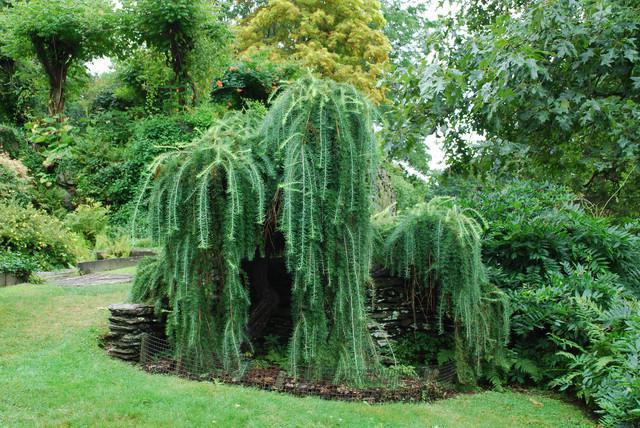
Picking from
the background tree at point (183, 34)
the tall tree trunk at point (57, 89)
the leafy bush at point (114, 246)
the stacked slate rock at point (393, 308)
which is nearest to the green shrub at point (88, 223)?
the leafy bush at point (114, 246)

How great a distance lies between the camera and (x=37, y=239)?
9.77m

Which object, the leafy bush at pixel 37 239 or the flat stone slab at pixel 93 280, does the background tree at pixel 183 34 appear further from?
the flat stone slab at pixel 93 280

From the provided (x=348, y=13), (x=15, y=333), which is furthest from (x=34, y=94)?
(x=15, y=333)

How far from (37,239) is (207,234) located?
6.68 m

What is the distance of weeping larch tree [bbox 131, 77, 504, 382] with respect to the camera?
4.56 metres

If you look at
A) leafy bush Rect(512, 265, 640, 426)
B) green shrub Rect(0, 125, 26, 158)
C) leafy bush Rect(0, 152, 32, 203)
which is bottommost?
leafy bush Rect(512, 265, 640, 426)

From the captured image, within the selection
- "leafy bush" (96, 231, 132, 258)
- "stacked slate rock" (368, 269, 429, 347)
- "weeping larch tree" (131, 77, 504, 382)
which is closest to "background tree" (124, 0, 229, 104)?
"leafy bush" (96, 231, 132, 258)

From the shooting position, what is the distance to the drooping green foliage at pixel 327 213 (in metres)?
4.56

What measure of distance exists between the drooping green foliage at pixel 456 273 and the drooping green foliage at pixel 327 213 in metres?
0.87

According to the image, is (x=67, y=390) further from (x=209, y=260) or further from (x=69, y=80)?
(x=69, y=80)

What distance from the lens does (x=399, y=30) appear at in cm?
2527

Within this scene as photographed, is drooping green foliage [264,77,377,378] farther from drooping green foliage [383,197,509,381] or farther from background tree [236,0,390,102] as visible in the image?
background tree [236,0,390,102]

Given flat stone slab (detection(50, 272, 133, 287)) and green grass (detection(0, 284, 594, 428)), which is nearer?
green grass (detection(0, 284, 594, 428))

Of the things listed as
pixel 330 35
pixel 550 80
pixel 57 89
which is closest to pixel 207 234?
pixel 550 80
